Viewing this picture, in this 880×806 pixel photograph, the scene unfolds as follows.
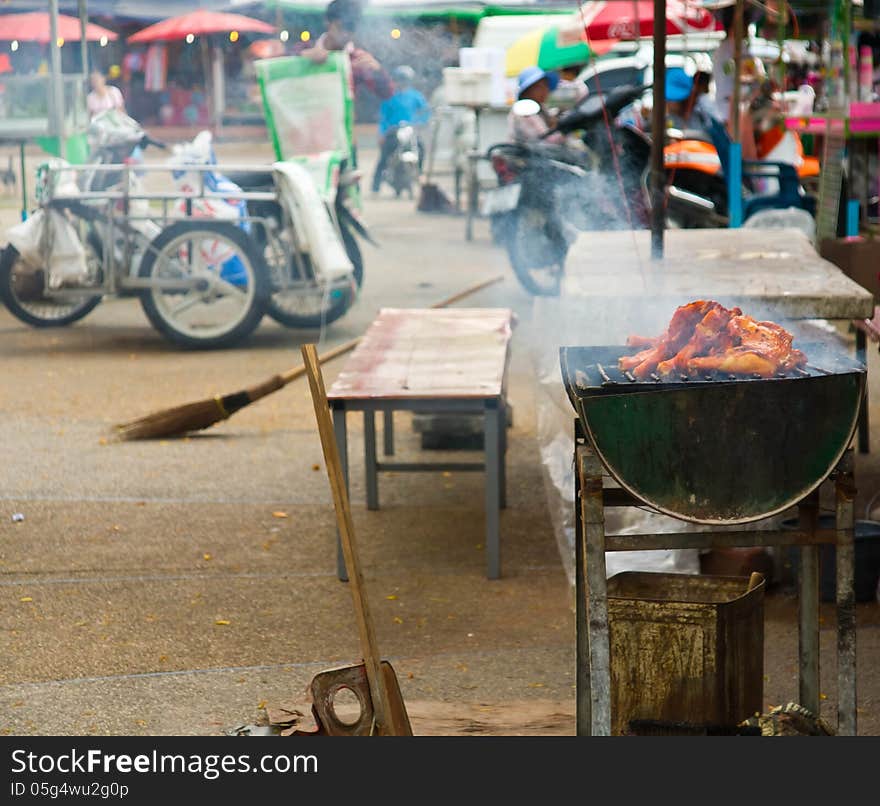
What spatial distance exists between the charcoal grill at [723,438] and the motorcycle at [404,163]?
16762 millimetres

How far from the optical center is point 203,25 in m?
19.9

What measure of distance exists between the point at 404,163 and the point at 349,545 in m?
17.0

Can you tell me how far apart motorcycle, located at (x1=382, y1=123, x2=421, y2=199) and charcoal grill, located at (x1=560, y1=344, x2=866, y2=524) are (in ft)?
55.0

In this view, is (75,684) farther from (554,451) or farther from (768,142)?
(768,142)

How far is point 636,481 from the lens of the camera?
2682 millimetres

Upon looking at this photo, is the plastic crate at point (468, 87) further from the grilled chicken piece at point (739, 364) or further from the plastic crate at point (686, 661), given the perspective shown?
the grilled chicken piece at point (739, 364)

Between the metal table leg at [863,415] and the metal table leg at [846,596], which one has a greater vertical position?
the metal table leg at [846,596]

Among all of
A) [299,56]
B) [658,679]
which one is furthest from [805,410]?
[299,56]

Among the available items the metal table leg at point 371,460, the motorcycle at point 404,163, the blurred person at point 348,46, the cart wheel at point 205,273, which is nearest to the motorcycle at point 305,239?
the cart wheel at point 205,273

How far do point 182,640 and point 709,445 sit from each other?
2111mm

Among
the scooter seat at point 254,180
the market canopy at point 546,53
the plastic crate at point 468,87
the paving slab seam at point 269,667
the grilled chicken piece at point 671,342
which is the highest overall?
the market canopy at point 546,53

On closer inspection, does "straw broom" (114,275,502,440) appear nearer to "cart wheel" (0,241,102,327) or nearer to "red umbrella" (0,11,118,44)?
"cart wheel" (0,241,102,327)

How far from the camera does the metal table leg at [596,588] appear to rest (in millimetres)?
2715

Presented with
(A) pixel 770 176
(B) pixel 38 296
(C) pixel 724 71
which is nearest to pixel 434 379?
(A) pixel 770 176
